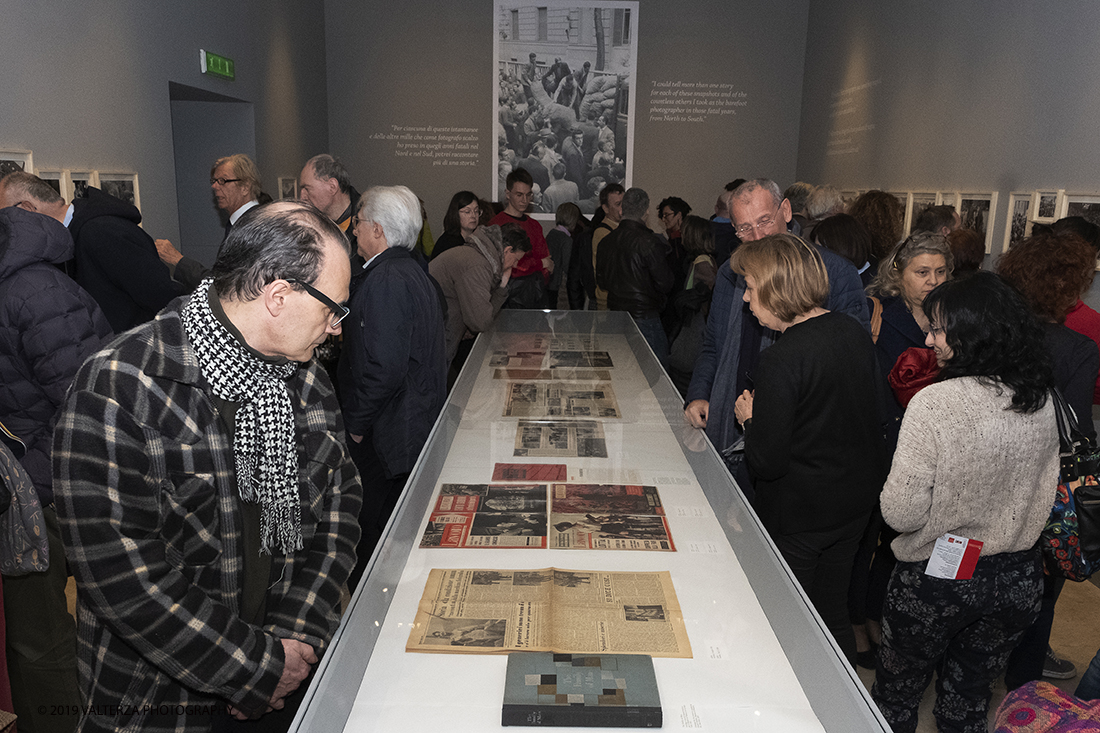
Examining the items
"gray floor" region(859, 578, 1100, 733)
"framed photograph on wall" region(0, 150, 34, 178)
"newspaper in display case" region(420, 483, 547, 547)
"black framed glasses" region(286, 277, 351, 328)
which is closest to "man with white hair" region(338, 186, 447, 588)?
"newspaper in display case" region(420, 483, 547, 547)

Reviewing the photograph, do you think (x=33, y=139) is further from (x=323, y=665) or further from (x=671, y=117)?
(x=671, y=117)

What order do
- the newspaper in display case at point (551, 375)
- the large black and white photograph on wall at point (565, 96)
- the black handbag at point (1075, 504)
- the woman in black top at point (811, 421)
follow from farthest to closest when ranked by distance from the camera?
the large black and white photograph on wall at point (565, 96) → the newspaper in display case at point (551, 375) → the woman in black top at point (811, 421) → the black handbag at point (1075, 504)

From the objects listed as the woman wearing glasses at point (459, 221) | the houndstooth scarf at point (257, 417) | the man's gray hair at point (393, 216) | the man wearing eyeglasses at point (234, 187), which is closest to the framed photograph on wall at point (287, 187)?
the woman wearing glasses at point (459, 221)

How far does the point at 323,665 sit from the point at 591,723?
0.43m

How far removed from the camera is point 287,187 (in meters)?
→ 7.91

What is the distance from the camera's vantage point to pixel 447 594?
1612 mm

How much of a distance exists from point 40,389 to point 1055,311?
3.15m

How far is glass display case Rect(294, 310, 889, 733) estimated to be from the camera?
125 cm

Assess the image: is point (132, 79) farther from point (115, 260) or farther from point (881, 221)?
point (881, 221)

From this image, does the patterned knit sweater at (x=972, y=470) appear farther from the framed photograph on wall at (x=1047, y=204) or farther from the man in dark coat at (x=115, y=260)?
the framed photograph on wall at (x=1047, y=204)

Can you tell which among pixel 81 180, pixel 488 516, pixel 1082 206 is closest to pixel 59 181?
pixel 81 180

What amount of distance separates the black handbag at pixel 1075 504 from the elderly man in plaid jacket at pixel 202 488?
6.10ft

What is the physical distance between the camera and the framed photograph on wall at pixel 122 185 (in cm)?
446

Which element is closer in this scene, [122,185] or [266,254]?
[266,254]
